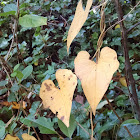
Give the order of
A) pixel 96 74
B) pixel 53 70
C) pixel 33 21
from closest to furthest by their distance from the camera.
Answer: pixel 96 74
pixel 33 21
pixel 53 70

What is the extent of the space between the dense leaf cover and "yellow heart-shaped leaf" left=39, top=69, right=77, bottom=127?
162 millimetres

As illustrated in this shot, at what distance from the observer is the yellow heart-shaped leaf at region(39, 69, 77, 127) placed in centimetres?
26

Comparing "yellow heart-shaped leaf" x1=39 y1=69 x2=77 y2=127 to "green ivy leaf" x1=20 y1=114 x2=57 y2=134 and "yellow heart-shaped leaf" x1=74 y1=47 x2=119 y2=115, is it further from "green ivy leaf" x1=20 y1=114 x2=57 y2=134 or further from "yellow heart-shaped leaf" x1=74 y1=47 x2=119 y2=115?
"green ivy leaf" x1=20 y1=114 x2=57 y2=134

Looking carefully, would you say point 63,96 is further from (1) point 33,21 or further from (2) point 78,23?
(1) point 33,21

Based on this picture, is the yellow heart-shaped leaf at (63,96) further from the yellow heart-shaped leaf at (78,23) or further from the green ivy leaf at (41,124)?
the green ivy leaf at (41,124)

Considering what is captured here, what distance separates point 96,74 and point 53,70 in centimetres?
80

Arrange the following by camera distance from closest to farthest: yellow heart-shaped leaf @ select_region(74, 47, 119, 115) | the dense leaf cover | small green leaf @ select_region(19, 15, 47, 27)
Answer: yellow heart-shaped leaf @ select_region(74, 47, 119, 115) < small green leaf @ select_region(19, 15, 47, 27) < the dense leaf cover

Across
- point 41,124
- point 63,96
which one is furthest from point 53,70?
point 63,96

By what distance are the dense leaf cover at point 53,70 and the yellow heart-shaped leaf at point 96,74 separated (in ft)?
0.43

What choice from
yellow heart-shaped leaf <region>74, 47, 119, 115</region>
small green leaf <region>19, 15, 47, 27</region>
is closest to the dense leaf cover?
small green leaf <region>19, 15, 47, 27</region>

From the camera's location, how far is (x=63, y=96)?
28 cm

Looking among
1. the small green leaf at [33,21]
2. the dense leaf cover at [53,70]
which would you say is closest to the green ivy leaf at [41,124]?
the dense leaf cover at [53,70]

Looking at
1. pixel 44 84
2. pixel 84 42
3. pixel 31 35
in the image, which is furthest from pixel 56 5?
pixel 44 84

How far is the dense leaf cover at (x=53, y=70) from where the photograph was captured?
0.56 metres
